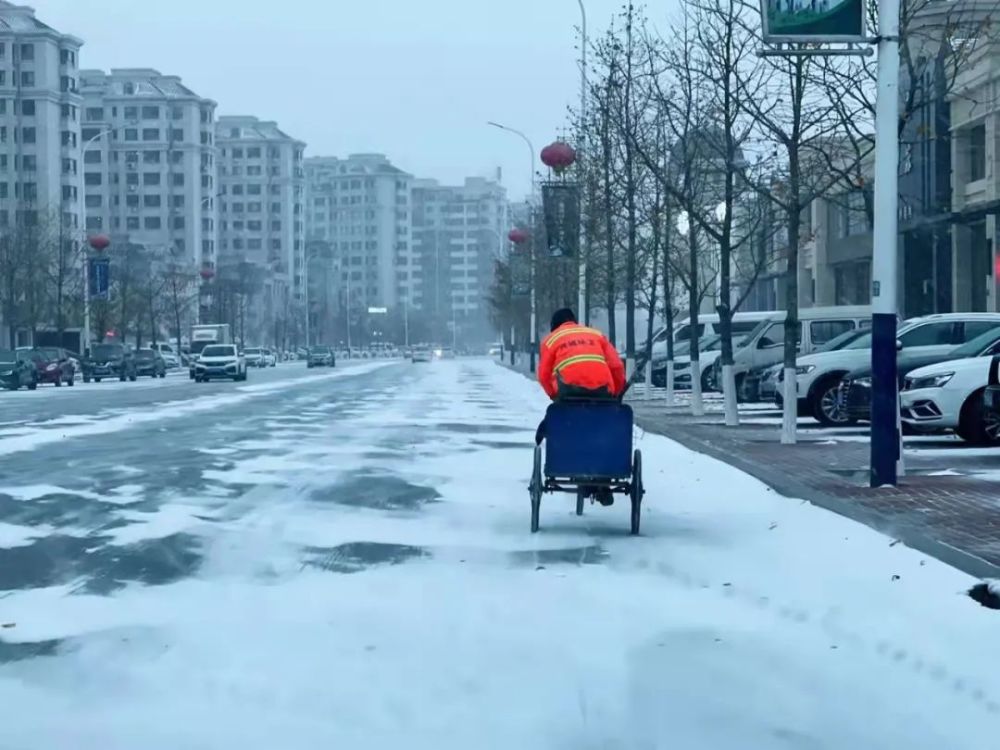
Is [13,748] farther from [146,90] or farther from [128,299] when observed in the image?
[146,90]

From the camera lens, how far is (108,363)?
6550cm

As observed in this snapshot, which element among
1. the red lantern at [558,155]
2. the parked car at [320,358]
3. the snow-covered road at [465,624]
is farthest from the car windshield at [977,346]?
the parked car at [320,358]

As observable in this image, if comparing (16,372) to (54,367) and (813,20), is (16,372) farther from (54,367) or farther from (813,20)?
(813,20)

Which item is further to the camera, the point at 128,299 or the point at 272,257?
the point at 272,257

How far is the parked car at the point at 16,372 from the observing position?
51.0m

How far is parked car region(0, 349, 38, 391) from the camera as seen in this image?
51.0 meters

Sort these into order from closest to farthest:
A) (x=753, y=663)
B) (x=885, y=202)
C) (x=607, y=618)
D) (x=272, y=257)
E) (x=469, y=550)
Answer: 1. (x=753, y=663)
2. (x=607, y=618)
3. (x=469, y=550)
4. (x=885, y=202)
5. (x=272, y=257)

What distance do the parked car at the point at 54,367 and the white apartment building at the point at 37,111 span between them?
6045 cm

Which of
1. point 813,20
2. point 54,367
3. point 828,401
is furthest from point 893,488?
point 54,367

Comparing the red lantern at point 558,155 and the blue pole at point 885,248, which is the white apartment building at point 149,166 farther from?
the blue pole at point 885,248

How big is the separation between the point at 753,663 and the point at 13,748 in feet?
11.4

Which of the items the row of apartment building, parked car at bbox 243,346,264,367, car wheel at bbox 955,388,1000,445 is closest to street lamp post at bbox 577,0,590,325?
car wheel at bbox 955,388,1000,445

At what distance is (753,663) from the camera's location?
24.6 ft

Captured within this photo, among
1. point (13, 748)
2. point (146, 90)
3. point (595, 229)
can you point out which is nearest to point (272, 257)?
point (146, 90)
